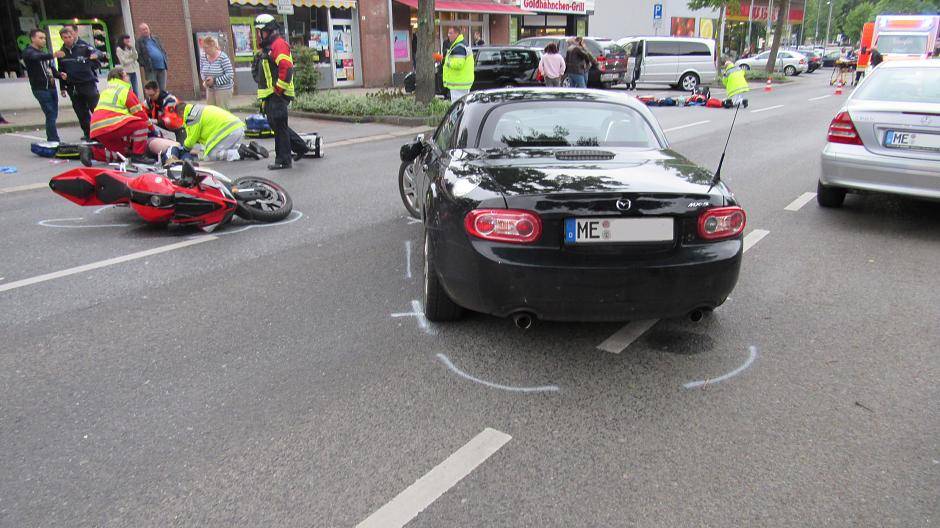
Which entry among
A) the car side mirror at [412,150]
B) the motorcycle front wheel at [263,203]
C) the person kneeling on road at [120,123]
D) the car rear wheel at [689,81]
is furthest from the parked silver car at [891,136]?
the car rear wheel at [689,81]

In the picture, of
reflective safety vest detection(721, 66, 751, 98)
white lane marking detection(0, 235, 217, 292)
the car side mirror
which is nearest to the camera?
reflective safety vest detection(721, 66, 751, 98)

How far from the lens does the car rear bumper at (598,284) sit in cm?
346

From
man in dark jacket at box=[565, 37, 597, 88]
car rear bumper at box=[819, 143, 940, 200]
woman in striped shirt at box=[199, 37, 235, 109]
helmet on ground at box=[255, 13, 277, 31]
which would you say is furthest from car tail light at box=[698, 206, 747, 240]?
man in dark jacket at box=[565, 37, 597, 88]

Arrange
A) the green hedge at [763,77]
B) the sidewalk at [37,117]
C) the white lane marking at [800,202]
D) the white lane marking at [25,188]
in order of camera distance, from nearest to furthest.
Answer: the white lane marking at [800,202] → the white lane marking at [25,188] → the sidewalk at [37,117] → the green hedge at [763,77]

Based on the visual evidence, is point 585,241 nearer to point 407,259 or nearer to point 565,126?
point 565,126

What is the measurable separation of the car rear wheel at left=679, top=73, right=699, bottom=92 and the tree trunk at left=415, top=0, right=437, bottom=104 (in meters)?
13.9

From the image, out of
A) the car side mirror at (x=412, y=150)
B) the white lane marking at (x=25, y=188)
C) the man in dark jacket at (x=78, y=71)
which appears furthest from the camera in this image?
the man in dark jacket at (x=78, y=71)

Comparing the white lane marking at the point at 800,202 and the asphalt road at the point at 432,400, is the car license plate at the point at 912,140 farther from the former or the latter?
the white lane marking at the point at 800,202

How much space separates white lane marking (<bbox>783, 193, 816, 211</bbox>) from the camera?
7.61m

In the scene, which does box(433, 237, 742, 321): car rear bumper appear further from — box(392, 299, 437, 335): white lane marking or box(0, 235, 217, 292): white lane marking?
box(0, 235, 217, 292): white lane marking

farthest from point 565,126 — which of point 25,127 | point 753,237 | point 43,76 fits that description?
point 25,127

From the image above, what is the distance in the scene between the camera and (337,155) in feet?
38.0

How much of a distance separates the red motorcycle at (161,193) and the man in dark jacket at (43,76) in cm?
627

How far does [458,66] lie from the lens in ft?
47.0
